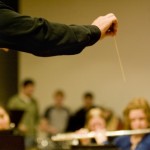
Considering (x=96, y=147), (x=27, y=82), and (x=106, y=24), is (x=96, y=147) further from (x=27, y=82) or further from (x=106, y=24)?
(x=27, y=82)

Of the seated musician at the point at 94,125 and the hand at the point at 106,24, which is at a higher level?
the hand at the point at 106,24

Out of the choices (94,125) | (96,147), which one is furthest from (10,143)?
(94,125)

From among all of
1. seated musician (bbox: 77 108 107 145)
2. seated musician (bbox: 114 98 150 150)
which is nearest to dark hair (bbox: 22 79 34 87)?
seated musician (bbox: 77 108 107 145)

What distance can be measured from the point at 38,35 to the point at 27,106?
4121mm

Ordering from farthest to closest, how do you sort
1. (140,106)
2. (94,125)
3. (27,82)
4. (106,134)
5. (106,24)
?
(27,82), (94,125), (106,134), (140,106), (106,24)

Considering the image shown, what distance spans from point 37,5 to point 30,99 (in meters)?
3.37

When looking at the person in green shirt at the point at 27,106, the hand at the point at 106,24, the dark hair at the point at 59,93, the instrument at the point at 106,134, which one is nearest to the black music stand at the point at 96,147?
the instrument at the point at 106,134

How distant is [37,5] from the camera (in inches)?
82.1

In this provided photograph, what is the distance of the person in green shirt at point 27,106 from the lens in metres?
5.25

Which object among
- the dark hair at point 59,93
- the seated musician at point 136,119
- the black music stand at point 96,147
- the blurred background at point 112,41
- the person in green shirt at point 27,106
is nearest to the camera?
the blurred background at point 112,41

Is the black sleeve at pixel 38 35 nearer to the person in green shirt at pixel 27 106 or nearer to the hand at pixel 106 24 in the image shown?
the hand at pixel 106 24

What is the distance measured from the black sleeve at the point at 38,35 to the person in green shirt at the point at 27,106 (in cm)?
392

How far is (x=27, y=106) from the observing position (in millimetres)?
5340

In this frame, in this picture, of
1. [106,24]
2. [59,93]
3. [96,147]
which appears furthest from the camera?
[59,93]
